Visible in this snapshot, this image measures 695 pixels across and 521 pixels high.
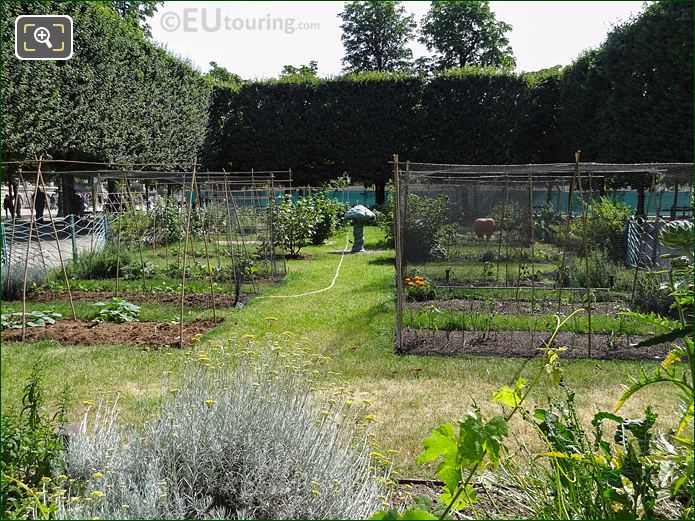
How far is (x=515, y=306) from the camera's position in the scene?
825 centimetres

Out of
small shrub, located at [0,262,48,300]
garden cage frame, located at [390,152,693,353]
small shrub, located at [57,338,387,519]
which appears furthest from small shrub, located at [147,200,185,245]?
small shrub, located at [57,338,387,519]

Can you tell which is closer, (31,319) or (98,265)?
(31,319)

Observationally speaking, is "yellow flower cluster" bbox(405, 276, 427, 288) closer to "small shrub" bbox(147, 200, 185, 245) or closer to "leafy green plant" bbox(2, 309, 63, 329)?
"leafy green plant" bbox(2, 309, 63, 329)

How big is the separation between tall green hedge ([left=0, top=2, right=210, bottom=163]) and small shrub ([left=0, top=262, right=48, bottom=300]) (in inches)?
221

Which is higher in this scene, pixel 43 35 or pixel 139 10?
pixel 139 10

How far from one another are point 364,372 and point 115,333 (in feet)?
10.5

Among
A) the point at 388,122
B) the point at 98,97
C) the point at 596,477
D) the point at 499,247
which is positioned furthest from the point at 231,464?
the point at 388,122

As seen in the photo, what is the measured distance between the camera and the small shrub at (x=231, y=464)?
2426mm

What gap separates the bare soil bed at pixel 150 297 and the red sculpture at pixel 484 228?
3763mm

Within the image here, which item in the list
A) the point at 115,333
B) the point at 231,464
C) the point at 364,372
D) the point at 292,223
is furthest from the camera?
the point at 292,223

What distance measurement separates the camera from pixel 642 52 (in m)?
16.9

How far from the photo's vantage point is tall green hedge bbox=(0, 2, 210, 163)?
47.1 ft

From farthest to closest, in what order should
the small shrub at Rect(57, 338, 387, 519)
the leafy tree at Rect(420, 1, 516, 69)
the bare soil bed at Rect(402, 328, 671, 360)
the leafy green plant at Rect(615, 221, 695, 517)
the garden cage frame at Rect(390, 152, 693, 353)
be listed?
the leafy tree at Rect(420, 1, 516, 69)
the garden cage frame at Rect(390, 152, 693, 353)
the bare soil bed at Rect(402, 328, 671, 360)
the small shrub at Rect(57, 338, 387, 519)
the leafy green plant at Rect(615, 221, 695, 517)

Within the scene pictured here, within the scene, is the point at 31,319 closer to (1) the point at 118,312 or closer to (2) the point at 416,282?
(1) the point at 118,312
